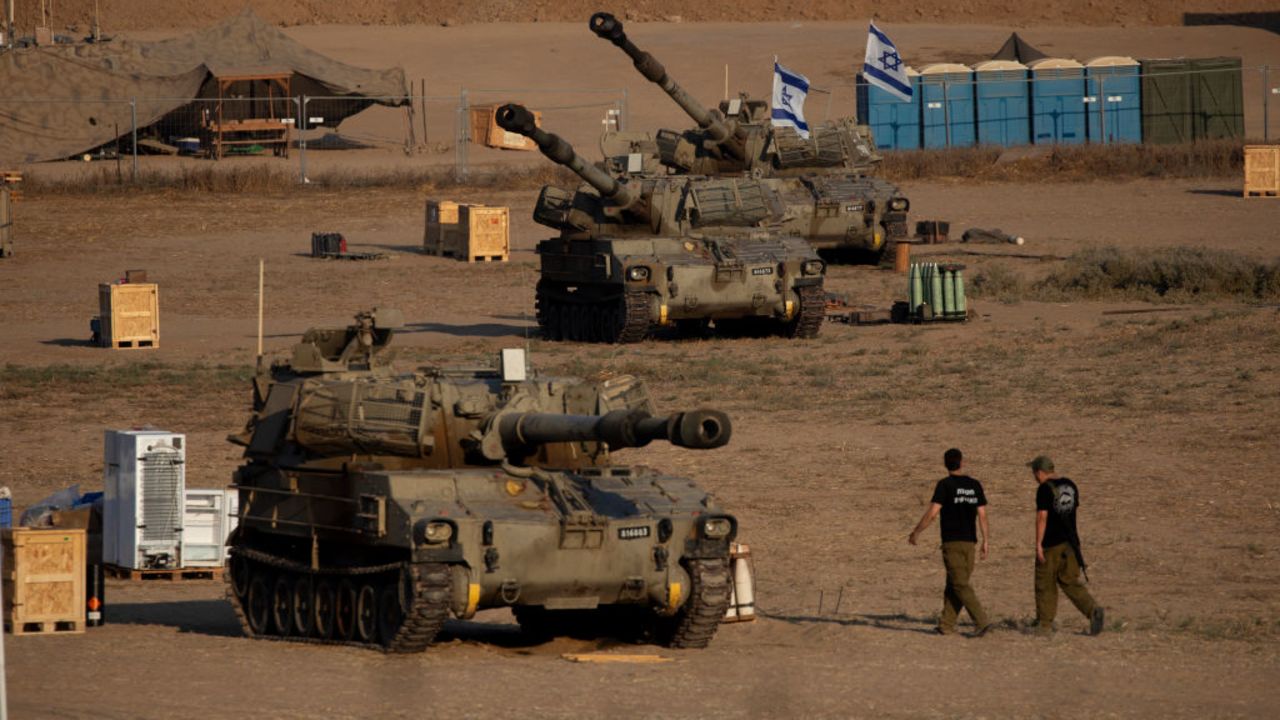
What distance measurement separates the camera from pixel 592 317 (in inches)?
1372

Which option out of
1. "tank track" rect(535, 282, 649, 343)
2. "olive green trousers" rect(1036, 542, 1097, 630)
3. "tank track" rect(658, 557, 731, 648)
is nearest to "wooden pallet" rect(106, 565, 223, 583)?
"tank track" rect(658, 557, 731, 648)

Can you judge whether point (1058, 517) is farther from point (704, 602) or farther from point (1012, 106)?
point (1012, 106)

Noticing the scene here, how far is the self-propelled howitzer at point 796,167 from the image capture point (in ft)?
138

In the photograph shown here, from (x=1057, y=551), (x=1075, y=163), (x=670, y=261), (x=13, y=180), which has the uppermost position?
(x=1075, y=163)

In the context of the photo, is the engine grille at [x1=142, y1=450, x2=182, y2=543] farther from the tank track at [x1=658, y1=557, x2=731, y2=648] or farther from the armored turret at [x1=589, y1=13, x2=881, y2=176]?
the armored turret at [x1=589, y1=13, x2=881, y2=176]

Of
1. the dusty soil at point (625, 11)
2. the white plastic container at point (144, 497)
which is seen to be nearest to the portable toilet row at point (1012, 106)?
the dusty soil at point (625, 11)

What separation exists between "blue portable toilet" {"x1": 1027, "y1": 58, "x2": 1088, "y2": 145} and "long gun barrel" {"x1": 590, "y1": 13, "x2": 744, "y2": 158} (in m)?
21.0

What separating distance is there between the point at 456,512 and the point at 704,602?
1834mm

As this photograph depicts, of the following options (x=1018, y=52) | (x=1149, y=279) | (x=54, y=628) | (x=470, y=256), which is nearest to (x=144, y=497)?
(x=54, y=628)

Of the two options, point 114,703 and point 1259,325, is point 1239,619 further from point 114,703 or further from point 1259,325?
point 1259,325

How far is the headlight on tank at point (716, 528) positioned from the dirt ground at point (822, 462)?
84 centimetres

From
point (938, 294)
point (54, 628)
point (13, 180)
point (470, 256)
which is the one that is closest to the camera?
point (54, 628)

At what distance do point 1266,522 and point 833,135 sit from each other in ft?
80.7

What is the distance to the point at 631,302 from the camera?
33.2 metres
